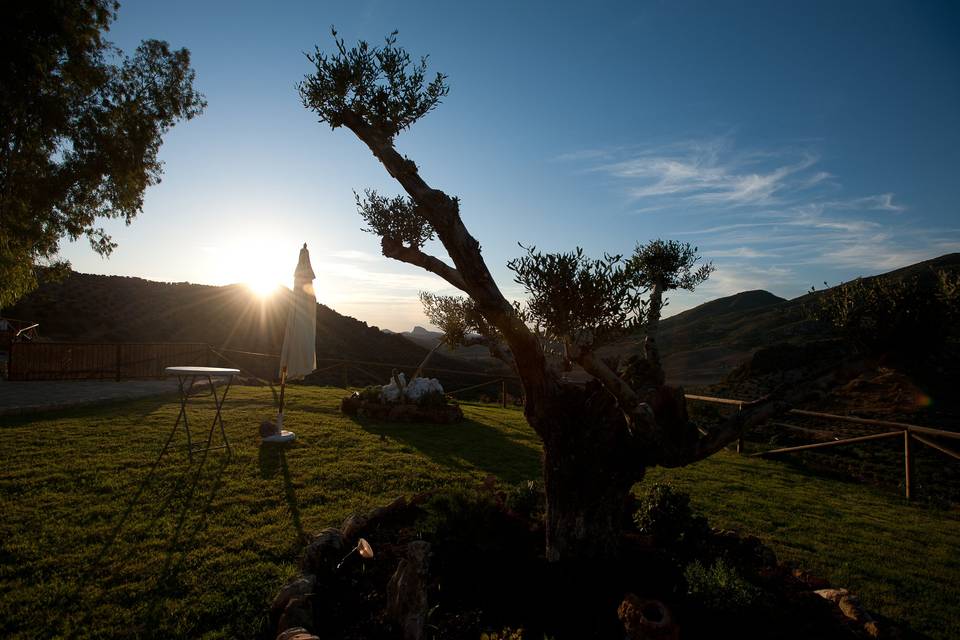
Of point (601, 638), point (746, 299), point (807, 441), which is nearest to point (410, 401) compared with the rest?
point (601, 638)

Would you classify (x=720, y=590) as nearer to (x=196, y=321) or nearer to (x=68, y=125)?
(x=68, y=125)

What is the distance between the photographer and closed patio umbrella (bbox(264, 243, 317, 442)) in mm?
9062

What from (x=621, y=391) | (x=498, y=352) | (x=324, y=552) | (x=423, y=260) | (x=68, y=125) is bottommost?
(x=324, y=552)

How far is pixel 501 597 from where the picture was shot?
3.36 metres

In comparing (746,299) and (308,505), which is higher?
(746,299)

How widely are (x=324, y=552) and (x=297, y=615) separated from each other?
0.93 m

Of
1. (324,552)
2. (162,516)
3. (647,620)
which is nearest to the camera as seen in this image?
(647,620)

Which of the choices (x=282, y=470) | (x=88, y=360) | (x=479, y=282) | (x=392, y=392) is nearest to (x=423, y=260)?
(x=479, y=282)

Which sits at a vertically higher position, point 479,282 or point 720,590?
point 479,282

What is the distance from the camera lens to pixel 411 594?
2918mm

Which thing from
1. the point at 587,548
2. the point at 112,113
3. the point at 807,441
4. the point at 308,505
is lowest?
the point at 807,441

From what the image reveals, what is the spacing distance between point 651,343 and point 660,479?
380 centimetres

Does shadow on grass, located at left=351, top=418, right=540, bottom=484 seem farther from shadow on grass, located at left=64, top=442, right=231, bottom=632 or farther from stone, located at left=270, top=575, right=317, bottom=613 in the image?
stone, located at left=270, top=575, right=317, bottom=613

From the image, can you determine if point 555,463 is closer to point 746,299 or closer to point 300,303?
point 300,303
